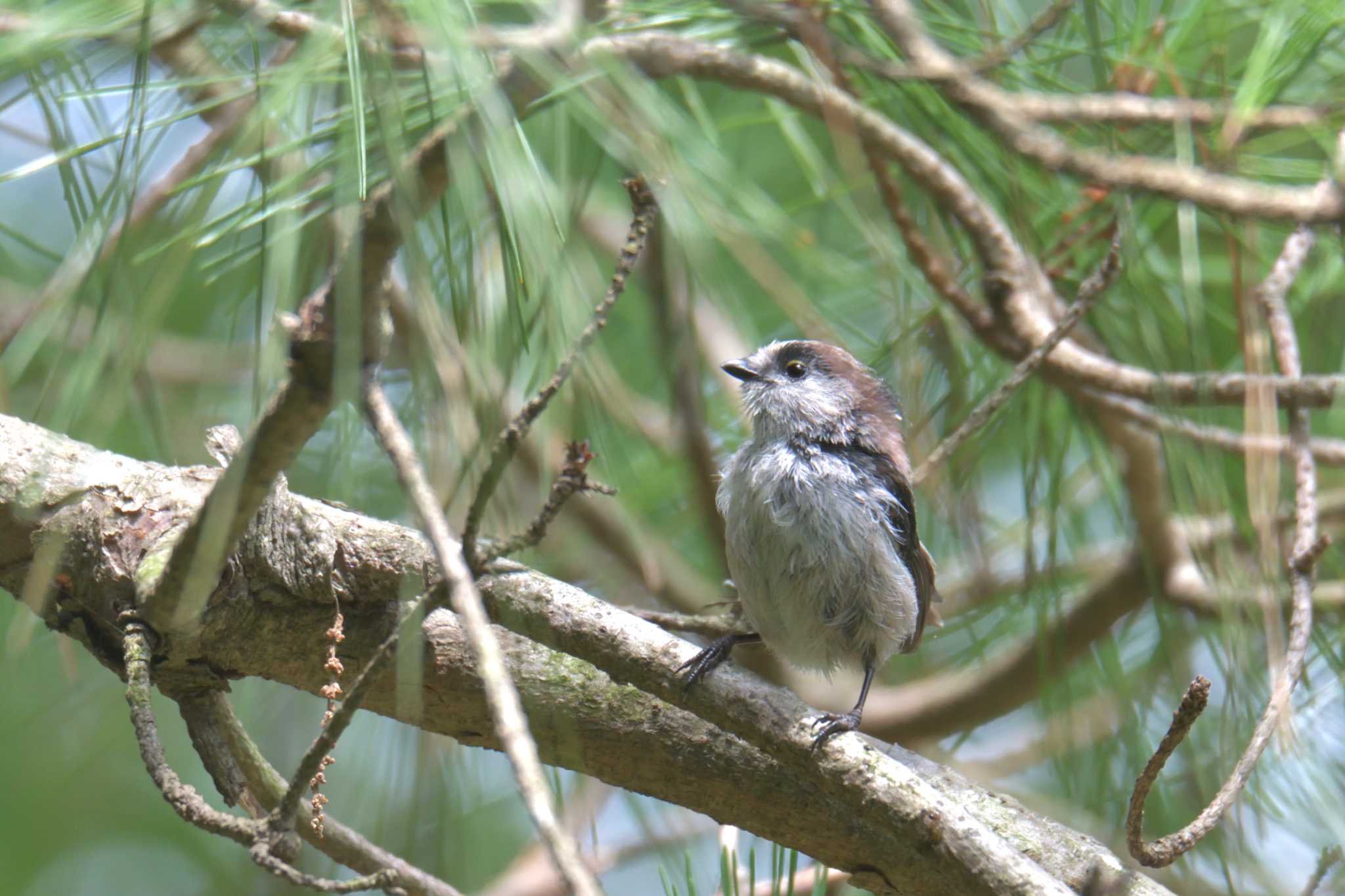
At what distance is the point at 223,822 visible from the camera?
1.39 m

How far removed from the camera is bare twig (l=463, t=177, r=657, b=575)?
110 cm

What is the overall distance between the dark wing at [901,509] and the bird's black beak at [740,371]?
0.37m

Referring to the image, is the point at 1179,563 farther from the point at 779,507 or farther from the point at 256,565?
the point at 256,565

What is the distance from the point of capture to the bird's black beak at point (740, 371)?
132 inches

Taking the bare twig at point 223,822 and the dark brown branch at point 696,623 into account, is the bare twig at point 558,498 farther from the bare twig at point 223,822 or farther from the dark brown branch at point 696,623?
the dark brown branch at point 696,623

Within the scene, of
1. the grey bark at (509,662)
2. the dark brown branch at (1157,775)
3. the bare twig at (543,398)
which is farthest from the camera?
the grey bark at (509,662)

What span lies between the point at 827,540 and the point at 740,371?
27.3 inches

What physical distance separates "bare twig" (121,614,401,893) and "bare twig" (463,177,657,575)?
47 cm

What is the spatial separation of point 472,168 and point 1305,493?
1809 mm

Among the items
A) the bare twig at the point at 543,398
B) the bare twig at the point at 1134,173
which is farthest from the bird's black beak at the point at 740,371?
the bare twig at the point at 543,398

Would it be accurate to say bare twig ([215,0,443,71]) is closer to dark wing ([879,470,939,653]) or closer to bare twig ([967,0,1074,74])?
bare twig ([967,0,1074,74])

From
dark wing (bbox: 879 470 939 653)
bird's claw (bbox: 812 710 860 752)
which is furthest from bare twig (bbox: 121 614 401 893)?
dark wing (bbox: 879 470 939 653)

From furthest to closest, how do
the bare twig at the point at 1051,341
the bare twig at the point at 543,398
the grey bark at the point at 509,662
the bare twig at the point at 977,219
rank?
1. the bare twig at the point at 1051,341
2. the bare twig at the point at 977,219
3. the grey bark at the point at 509,662
4. the bare twig at the point at 543,398

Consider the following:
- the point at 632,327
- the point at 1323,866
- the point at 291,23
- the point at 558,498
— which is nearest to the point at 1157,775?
the point at 1323,866
